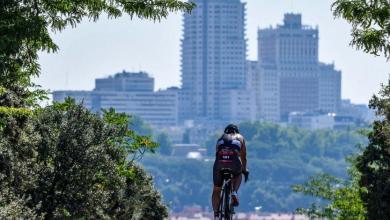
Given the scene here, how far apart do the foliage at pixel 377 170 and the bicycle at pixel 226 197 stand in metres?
14.9

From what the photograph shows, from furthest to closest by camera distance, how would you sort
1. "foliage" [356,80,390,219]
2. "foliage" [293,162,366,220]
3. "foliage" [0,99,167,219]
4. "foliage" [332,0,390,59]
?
"foliage" [293,162,366,220] → "foliage" [356,80,390,219] → "foliage" [0,99,167,219] → "foliage" [332,0,390,59]

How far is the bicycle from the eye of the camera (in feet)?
61.9

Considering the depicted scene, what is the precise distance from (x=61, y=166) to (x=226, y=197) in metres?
8.47

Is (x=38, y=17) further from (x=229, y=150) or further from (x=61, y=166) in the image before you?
(x=61, y=166)

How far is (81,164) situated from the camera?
27.1m

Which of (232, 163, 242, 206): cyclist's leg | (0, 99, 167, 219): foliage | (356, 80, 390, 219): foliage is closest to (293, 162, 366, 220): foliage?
(356, 80, 390, 219): foliage

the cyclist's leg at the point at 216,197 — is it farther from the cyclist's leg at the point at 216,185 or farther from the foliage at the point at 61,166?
the foliage at the point at 61,166

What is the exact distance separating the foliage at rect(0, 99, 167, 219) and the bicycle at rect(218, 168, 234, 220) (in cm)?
460

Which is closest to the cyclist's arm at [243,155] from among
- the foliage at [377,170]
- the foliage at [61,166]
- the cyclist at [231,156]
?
the cyclist at [231,156]

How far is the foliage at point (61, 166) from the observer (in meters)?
25.2

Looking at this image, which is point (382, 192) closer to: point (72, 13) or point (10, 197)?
point (10, 197)

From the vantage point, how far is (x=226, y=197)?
19016 mm

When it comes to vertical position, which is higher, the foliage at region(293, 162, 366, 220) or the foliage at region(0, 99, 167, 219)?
the foliage at region(0, 99, 167, 219)

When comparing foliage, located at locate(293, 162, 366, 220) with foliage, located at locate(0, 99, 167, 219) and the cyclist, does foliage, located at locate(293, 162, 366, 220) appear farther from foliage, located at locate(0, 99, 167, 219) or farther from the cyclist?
the cyclist
